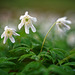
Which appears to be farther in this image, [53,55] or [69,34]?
[69,34]

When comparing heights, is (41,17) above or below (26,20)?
above

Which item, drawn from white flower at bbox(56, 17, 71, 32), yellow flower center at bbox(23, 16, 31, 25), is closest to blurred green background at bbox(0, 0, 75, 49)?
white flower at bbox(56, 17, 71, 32)

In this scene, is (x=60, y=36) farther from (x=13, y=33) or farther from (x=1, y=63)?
(x=1, y=63)

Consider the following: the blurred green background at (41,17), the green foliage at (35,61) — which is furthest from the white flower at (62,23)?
the blurred green background at (41,17)

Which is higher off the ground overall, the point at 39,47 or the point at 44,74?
the point at 39,47

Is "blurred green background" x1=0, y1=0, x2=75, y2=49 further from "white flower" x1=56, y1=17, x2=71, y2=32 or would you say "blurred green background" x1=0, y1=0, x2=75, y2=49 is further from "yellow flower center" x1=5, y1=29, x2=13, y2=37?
"yellow flower center" x1=5, y1=29, x2=13, y2=37

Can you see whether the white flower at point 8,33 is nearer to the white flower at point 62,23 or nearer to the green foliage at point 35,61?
the green foliage at point 35,61

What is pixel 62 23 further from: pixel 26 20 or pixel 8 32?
pixel 8 32

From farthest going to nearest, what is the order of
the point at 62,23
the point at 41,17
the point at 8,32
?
the point at 41,17
the point at 62,23
the point at 8,32

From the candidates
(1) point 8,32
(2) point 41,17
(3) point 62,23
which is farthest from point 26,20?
Answer: (2) point 41,17

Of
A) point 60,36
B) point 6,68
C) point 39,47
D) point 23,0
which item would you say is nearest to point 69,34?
point 60,36

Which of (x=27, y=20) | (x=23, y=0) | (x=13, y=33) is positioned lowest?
(x=13, y=33)
